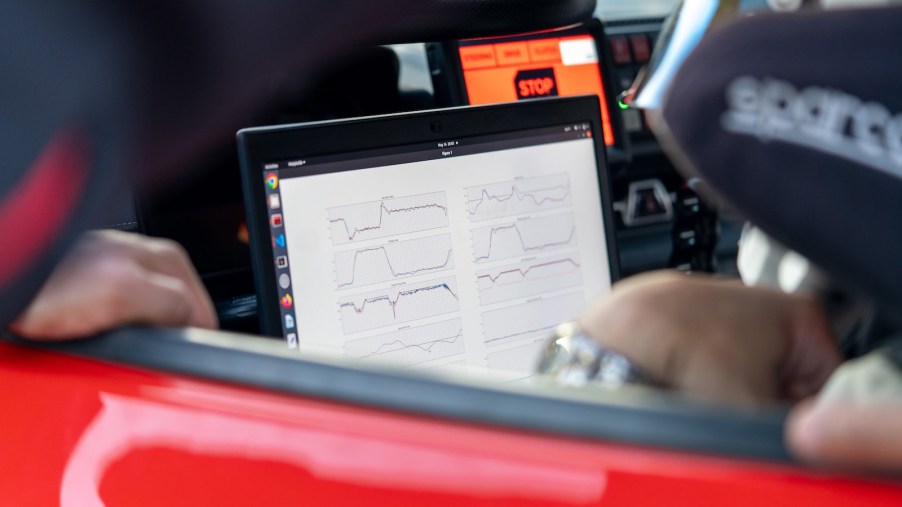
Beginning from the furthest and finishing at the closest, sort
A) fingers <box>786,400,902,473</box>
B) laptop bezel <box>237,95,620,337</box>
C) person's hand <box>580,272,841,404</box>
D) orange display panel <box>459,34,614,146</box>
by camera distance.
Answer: orange display panel <box>459,34,614,146</box> → laptop bezel <box>237,95,620,337</box> → person's hand <box>580,272,841,404</box> → fingers <box>786,400,902,473</box>

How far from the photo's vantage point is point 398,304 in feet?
3.41

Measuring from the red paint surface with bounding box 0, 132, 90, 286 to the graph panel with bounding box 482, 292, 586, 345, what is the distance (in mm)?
651

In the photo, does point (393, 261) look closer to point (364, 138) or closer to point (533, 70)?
point (364, 138)

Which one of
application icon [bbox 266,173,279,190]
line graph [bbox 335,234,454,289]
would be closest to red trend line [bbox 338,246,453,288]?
line graph [bbox 335,234,454,289]

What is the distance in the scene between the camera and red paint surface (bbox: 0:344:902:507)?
415mm

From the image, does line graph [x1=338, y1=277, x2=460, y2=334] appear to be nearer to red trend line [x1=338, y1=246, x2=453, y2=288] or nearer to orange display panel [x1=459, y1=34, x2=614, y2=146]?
red trend line [x1=338, y1=246, x2=453, y2=288]

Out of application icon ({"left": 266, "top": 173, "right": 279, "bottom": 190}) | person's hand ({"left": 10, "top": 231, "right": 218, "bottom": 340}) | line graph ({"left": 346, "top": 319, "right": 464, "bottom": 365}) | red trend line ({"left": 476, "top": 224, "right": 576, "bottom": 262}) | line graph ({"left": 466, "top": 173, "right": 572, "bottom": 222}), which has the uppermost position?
person's hand ({"left": 10, "top": 231, "right": 218, "bottom": 340})

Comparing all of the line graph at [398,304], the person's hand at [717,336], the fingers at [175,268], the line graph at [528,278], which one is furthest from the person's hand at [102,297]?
the line graph at [528,278]

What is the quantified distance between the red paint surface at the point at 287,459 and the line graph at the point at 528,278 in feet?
2.02

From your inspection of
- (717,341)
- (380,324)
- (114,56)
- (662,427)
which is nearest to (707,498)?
(662,427)

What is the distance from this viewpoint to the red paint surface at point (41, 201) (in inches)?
19.0

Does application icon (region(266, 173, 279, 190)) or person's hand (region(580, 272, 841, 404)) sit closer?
person's hand (region(580, 272, 841, 404))

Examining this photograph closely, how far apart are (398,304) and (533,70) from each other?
71 centimetres

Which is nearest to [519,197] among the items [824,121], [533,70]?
[533,70]
